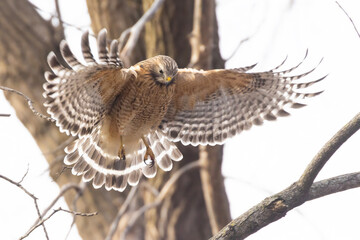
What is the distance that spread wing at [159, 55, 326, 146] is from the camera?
516 centimetres

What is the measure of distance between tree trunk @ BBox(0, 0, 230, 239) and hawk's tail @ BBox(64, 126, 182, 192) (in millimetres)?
531

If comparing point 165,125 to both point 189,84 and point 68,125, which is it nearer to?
point 189,84

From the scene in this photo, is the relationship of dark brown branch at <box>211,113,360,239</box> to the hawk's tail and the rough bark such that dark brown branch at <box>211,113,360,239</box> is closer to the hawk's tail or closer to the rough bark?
the hawk's tail

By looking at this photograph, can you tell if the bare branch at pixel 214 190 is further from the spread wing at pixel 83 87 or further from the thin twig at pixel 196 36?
the spread wing at pixel 83 87

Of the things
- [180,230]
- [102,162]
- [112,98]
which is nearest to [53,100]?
[112,98]

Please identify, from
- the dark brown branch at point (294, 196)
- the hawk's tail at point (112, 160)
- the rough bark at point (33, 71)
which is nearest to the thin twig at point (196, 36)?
the hawk's tail at point (112, 160)

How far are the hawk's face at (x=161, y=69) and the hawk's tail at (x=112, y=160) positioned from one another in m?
0.80

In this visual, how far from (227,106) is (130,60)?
1.16 m

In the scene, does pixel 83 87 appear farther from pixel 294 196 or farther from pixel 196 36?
pixel 294 196

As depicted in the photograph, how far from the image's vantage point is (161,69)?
4566 millimetres

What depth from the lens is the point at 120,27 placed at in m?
5.90

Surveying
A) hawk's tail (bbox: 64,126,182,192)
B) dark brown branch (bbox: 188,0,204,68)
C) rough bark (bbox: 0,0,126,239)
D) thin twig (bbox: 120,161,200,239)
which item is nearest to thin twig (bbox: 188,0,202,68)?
dark brown branch (bbox: 188,0,204,68)

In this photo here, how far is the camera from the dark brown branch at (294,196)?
127 inches

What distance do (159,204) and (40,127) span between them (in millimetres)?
1451
